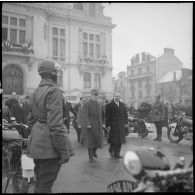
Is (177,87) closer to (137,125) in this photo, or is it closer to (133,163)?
(133,163)

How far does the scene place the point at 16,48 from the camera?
351cm

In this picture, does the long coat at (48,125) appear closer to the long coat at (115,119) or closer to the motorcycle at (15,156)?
the motorcycle at (15,156)

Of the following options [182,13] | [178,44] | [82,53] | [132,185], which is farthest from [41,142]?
[182,13]

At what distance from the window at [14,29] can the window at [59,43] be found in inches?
15.7

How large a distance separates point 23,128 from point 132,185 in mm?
2898

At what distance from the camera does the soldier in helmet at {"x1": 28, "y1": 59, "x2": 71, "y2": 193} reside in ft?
8.97

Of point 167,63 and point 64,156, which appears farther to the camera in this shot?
point 167,63

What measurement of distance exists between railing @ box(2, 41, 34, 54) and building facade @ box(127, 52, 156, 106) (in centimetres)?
120

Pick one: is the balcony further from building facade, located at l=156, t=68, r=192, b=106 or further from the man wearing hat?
the man wearing hat

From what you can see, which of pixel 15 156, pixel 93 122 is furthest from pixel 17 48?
pixel 93 122

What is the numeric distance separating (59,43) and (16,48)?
51cm

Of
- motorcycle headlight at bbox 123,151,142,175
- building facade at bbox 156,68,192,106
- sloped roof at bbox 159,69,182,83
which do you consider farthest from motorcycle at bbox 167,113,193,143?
motorcycle headlight at bbox 123,151,142,175

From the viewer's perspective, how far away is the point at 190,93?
9.35 ft

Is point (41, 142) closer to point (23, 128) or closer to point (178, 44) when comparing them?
point (178, 44)
